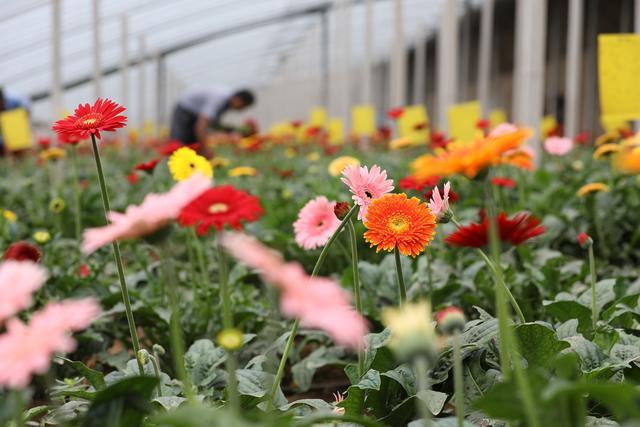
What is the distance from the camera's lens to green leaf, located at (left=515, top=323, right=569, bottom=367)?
1053 mm

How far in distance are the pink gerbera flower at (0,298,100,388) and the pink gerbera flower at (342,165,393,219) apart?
0.47m

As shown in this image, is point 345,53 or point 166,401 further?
point 345,53

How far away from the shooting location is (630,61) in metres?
2.09

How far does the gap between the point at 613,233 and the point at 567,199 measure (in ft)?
1.42

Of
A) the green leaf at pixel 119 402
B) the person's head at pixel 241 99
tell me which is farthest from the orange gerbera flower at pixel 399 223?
the person's head at pixel 241 99

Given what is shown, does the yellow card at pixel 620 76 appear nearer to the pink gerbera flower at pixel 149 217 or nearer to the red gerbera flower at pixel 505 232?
the red gerbera flower at pixel 505 232

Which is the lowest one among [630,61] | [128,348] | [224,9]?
[128,348]

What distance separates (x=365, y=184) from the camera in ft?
3.13

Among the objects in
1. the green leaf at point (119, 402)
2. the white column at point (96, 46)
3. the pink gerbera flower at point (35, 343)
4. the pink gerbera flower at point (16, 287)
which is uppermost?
the white column at point (96, 46)

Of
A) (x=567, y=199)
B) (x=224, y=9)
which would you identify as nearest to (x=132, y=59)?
(x=224, y=9)

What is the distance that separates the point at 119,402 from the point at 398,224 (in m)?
0.39

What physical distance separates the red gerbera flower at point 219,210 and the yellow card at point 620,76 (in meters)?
1.65

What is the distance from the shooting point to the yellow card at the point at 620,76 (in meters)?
2.09

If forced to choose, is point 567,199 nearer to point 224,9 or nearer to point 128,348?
point 128,348
